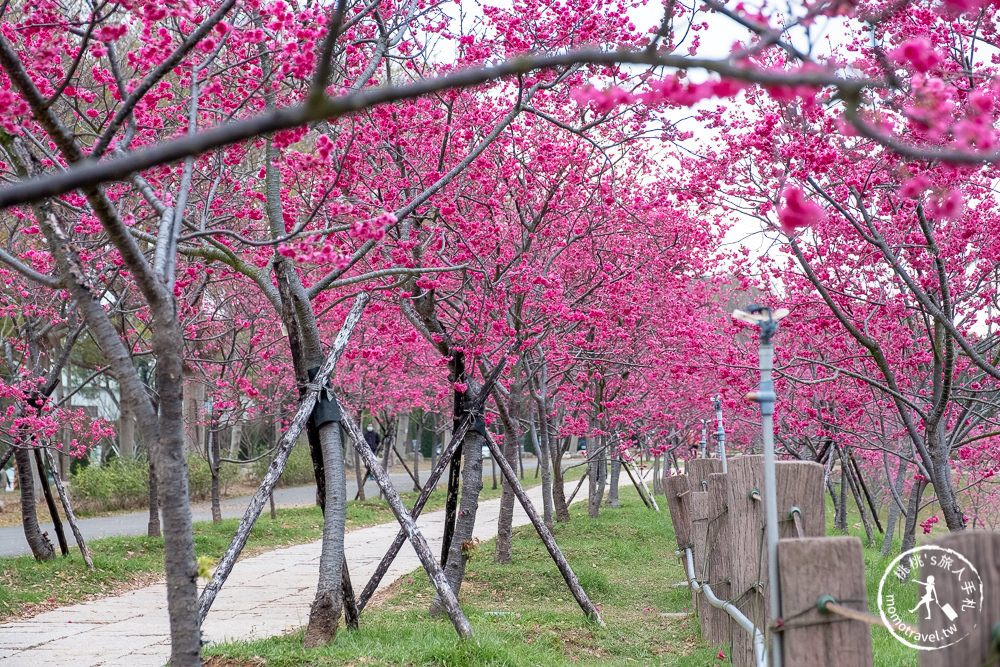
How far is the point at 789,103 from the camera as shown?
701cm

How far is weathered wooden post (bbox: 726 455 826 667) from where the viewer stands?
13.8 feet

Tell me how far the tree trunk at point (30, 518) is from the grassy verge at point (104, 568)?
0.55ft

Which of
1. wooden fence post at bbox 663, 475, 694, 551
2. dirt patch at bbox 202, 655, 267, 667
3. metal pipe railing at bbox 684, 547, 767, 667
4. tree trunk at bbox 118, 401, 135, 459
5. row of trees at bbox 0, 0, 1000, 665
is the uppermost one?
row of trees at bbox 0, 0, 1000, 665

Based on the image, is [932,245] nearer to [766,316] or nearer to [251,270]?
[766,316]

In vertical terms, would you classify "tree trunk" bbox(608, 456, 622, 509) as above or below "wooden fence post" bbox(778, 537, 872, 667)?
below

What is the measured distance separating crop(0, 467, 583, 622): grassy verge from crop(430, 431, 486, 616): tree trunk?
13.7 ft

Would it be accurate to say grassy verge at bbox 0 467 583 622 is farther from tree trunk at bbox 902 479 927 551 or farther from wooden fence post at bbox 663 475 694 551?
tree trunk at bbox 902 479 927 551

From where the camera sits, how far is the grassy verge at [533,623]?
5641mm

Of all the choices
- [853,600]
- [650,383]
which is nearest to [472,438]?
[853,600]

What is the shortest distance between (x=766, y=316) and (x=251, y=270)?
4.30 meters

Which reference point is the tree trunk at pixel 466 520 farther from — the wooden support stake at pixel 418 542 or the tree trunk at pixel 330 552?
the tree trunk at pixel 330 552

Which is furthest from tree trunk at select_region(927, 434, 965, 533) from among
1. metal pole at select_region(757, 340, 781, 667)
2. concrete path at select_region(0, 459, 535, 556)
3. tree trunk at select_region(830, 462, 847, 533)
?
concrete path at select_region(0, 459, 535, 556)

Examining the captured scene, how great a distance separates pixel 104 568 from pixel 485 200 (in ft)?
20.7

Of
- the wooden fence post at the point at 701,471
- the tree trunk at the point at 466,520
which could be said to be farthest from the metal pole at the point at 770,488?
the tree trunk at the point at 466,520
